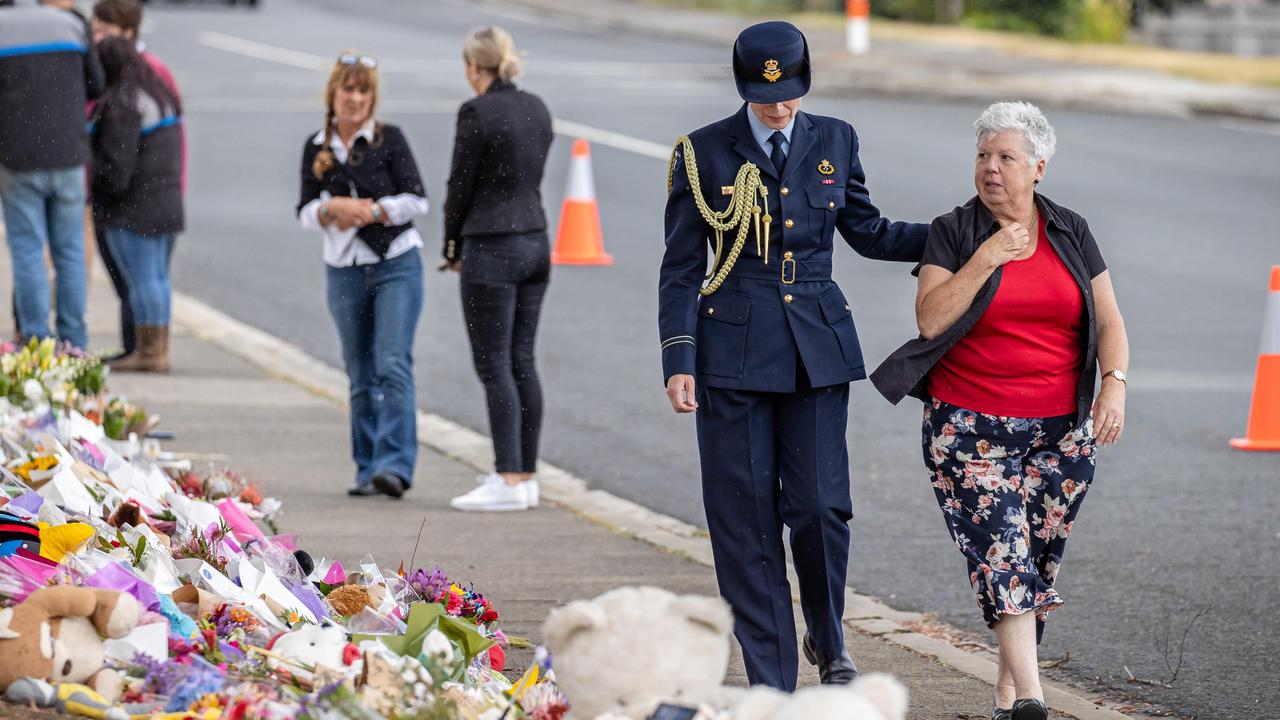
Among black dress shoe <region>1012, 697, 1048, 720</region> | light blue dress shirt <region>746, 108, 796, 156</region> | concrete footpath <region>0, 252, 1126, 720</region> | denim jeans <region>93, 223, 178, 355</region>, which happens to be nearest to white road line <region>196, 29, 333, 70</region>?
denim jeans <region>93, 223, 178, 355</region>

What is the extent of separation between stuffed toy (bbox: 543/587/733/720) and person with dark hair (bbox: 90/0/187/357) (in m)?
7.18

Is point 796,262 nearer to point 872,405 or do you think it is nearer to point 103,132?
point 872,405

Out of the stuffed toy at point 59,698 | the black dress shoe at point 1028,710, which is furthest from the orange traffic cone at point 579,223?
the stuffed toy at point 59,698

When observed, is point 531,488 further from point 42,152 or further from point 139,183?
point 139,183

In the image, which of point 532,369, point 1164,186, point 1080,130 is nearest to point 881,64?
point 1080,130

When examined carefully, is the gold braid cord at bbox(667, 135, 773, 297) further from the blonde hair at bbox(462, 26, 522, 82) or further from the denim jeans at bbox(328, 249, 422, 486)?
the denim jeans at bbox(328, 249, 422, 486)

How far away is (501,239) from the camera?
7.84 meters

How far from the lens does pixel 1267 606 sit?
6.66 meters

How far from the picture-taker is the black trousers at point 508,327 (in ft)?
25.8

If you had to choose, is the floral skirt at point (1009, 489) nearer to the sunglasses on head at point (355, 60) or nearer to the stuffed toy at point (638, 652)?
the stuffed toy at point (638, 652)

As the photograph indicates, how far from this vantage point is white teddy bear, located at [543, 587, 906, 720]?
3688 millimetres

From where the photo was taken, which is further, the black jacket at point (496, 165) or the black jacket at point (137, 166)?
the black jacket at point (137, 166)

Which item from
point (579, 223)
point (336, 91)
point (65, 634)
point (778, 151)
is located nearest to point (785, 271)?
point (778, 151)

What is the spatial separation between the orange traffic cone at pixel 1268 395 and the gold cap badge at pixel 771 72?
498 centimetres
